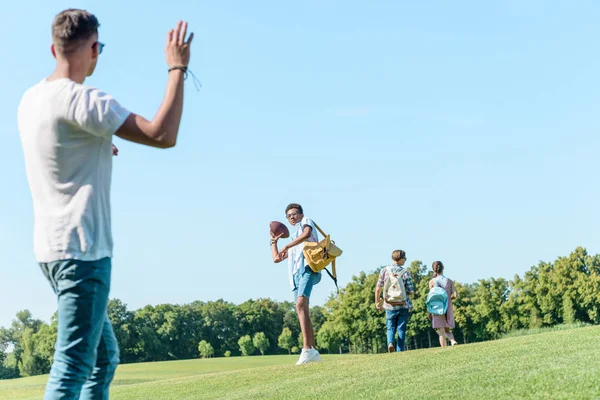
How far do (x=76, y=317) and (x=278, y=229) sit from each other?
29.4 feet

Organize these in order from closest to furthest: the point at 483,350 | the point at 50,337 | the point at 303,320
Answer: the point at 483,350 → the point at 303,320 → the point at 50,337

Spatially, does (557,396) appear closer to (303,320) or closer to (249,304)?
(303,320)

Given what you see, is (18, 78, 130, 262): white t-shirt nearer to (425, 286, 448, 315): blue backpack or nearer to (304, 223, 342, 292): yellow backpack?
(304, 223, 342, 292): yellow backpack

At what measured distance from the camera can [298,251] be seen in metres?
12.2

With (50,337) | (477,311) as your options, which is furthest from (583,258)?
(50,337)

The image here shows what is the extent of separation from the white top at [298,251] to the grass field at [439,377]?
1728 mm

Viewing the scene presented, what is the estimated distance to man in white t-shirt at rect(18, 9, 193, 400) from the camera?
3533 millimetres

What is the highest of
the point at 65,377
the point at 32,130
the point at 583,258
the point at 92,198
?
the point at 583,258

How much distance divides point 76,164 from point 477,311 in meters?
70.6

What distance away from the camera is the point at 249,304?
350ft

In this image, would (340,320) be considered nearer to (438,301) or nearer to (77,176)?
(438,301)

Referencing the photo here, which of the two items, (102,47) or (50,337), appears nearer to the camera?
(102,47)

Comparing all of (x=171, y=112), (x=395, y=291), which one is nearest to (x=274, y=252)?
(x=395, y=291)

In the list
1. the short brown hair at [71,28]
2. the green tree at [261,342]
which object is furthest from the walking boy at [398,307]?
the green tree at [261,342]
